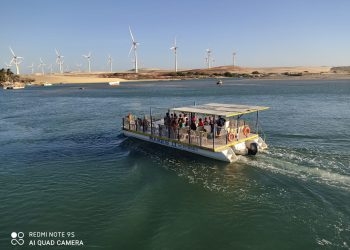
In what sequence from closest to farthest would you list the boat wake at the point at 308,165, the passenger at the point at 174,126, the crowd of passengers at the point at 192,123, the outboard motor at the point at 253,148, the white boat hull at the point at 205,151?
the boat wake at the point at 308,165, the white boat hull at the point at 205,151, the outboard motor at the point at 253,148, the crowd of passengers at the point at 192,123, the passenger at the point at 174,126

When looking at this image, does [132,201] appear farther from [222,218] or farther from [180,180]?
[222,218]

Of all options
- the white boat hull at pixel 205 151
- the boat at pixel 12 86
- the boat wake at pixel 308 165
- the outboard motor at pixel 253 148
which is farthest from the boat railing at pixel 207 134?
the boat at pixel 12 86

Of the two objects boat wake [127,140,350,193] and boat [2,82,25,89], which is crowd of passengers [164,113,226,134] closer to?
boat wake [127,140,350,193]

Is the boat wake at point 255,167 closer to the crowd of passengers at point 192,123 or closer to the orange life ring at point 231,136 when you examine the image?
the orange life ring at point 231,136

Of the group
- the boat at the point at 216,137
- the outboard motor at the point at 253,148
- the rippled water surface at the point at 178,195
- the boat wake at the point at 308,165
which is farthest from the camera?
the outboard motor at the point at 253,148

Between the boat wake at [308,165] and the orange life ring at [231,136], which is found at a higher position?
the orange life ring at [231,136]

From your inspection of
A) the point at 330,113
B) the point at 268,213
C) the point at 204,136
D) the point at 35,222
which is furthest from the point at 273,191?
the point at 330,113

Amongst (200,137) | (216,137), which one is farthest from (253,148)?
(200,137)

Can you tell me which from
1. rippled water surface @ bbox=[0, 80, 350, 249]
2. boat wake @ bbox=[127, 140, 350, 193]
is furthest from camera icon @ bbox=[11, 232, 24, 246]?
boat wake @ bbox=[127, 140, 350, 193]

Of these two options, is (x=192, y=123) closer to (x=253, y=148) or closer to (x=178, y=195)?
(x=253, y=148)

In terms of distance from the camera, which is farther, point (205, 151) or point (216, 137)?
point (216, 137)
